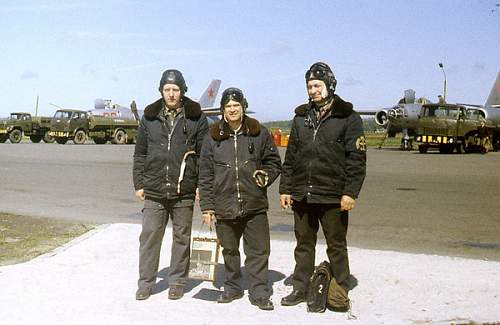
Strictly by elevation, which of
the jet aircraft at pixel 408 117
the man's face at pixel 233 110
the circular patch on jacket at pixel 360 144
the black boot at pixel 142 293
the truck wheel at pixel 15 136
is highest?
Answer: the jet aircraft at pixel 408 117

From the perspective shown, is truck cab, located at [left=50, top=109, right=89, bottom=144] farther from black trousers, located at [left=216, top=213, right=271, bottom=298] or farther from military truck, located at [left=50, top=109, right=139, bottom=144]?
black trousers, located at [left=216, top=213, right=271, bottom=298]

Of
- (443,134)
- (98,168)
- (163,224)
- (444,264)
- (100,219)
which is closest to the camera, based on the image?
(163,224)

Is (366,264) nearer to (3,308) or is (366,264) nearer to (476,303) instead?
(476,303)

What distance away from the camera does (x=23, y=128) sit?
1604 inches

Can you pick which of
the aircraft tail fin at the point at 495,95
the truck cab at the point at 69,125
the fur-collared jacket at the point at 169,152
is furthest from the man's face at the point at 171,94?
the aircraft tail fin at the point at 495,95

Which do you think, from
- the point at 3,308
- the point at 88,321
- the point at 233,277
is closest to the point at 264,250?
the point at 233,277

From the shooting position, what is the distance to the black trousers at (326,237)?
15.8 ft

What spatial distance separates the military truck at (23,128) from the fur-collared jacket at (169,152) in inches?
1485

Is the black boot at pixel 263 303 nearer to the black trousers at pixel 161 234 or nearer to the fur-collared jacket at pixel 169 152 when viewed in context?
the black trousers at pixel 161 234

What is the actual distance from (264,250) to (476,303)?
1721mm

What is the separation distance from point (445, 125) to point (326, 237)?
28.4 m

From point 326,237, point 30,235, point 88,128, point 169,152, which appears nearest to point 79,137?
point 88,128

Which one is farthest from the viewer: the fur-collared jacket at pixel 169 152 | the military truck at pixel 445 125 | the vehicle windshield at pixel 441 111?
the vehicle windshield at pixel 441 111

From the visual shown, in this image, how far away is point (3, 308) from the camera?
4461mm
